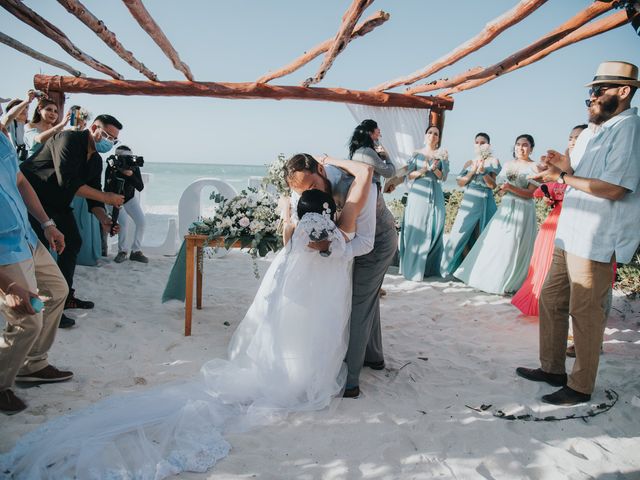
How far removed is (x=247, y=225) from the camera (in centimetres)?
407

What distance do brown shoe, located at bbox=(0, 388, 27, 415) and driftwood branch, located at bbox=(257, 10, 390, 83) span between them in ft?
15.9

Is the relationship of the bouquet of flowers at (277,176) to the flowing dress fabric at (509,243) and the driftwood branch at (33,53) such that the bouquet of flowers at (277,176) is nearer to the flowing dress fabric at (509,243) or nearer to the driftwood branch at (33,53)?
the flowing dress fabric at (509,243)

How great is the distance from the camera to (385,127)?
28.3 feet

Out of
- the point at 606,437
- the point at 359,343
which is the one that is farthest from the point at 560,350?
the point at 359,343

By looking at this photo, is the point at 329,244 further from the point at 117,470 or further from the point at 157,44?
the point at 157,44

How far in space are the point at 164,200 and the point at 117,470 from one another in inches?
1267

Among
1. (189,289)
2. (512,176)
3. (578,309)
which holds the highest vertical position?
(512,176)

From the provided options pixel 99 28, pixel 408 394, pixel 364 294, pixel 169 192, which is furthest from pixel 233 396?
pixel 169 192

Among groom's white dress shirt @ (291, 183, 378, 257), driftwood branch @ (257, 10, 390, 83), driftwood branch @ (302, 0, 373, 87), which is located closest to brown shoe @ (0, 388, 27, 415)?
groom's white dress shirt @ (291, 183, 378, 257)

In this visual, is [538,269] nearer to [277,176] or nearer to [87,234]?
[277,176]

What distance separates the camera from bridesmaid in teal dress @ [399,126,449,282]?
698 centimetres

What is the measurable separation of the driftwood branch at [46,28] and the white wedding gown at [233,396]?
435 centimetres

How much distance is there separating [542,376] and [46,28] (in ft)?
21.8

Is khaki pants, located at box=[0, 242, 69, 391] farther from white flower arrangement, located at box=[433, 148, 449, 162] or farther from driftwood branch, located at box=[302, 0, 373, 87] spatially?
white flower arrangement, located at box=[433, 148, 449, 162]
